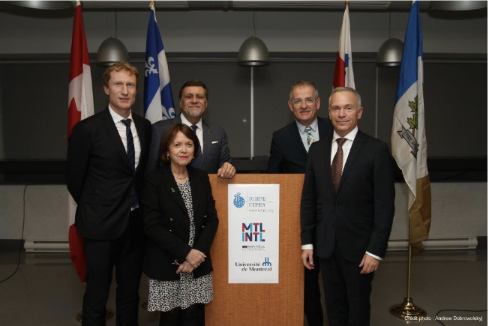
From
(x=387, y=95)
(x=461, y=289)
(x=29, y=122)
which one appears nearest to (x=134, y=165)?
(x=461, y=289)

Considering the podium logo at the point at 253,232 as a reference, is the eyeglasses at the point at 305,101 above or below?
above

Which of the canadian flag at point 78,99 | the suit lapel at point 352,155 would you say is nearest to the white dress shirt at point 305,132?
the suit lapel at point 352,155

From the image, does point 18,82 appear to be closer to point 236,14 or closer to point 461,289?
point 236,14

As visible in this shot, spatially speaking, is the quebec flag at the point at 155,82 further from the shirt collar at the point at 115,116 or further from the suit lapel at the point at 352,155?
the suit lapel at the point at 352,155

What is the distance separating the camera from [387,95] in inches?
254

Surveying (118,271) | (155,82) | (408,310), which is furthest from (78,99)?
(408,310)

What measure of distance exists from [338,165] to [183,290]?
117cm

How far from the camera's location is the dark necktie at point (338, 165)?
2.40m

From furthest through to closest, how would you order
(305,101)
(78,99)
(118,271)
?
(78,99), (305,101), (118,271)

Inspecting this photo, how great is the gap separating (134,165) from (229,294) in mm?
1003

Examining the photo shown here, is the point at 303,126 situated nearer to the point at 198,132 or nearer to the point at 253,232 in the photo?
the point at 198,132

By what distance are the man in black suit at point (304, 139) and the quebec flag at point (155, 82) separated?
4.63ft

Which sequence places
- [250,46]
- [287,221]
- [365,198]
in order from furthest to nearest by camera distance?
1. [250,46]
2. [287,221]
3. [365,198]

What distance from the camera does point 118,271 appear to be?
110 inches
